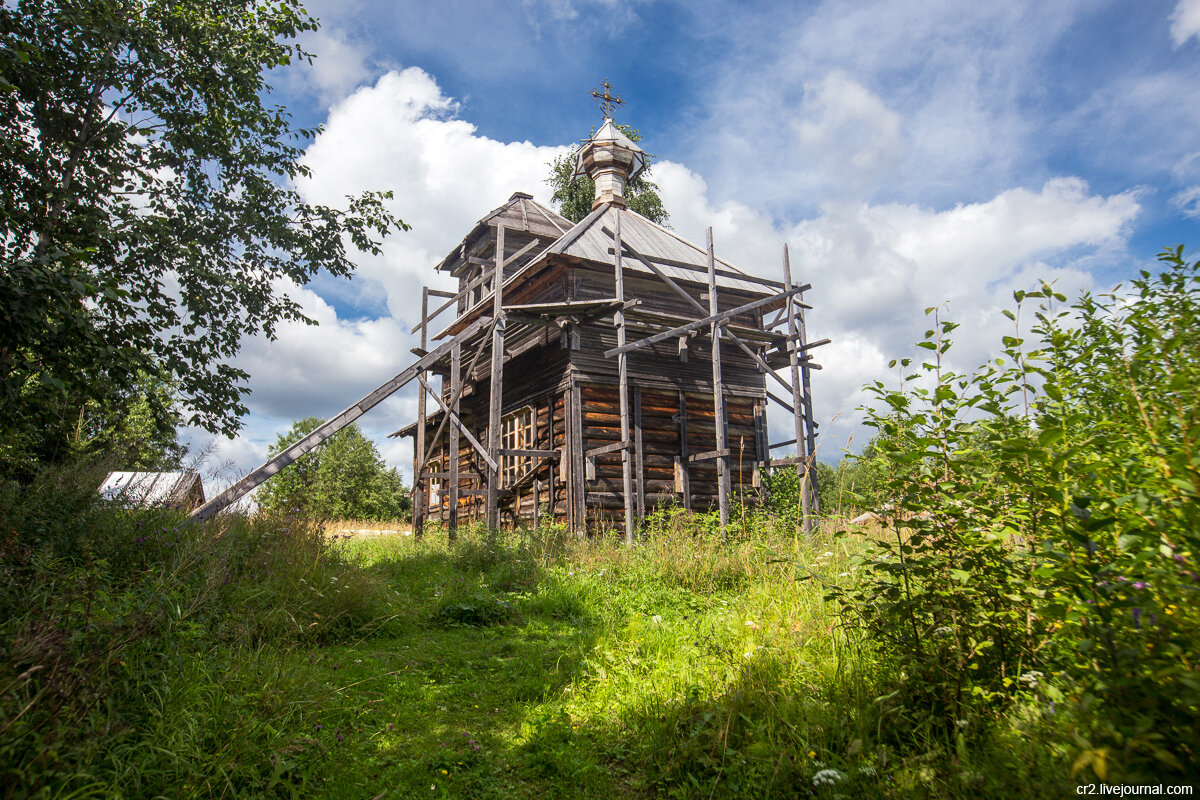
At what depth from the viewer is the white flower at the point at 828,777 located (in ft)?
8.75

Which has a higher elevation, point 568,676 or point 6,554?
point 6,554

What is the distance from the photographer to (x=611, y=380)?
13.3m

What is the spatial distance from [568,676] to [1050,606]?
11.1 ft

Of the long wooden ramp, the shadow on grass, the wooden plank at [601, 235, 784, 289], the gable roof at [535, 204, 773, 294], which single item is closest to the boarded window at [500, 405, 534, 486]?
the long wooden ramp

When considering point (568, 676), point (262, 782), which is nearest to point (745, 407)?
point (568, 676)

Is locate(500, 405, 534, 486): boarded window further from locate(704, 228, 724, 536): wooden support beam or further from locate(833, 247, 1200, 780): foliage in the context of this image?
locate(833, 247, 1200, 780): foliage

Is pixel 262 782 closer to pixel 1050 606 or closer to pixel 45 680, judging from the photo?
pixel 45 680

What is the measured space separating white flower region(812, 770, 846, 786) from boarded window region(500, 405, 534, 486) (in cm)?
1178

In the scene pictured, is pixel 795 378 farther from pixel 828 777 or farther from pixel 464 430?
pixel 828 777

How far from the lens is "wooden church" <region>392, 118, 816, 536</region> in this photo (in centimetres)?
1201

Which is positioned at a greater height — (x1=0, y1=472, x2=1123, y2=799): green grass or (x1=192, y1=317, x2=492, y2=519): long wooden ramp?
(x1=192, y1=317, x2=492, y2=519): long wooden ramp

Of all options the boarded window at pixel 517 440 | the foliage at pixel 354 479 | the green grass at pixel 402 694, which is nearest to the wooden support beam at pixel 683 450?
the boarded window at pixel 517 440

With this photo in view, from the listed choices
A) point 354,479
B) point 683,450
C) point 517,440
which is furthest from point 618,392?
point 354,479

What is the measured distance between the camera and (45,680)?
8.96ft
